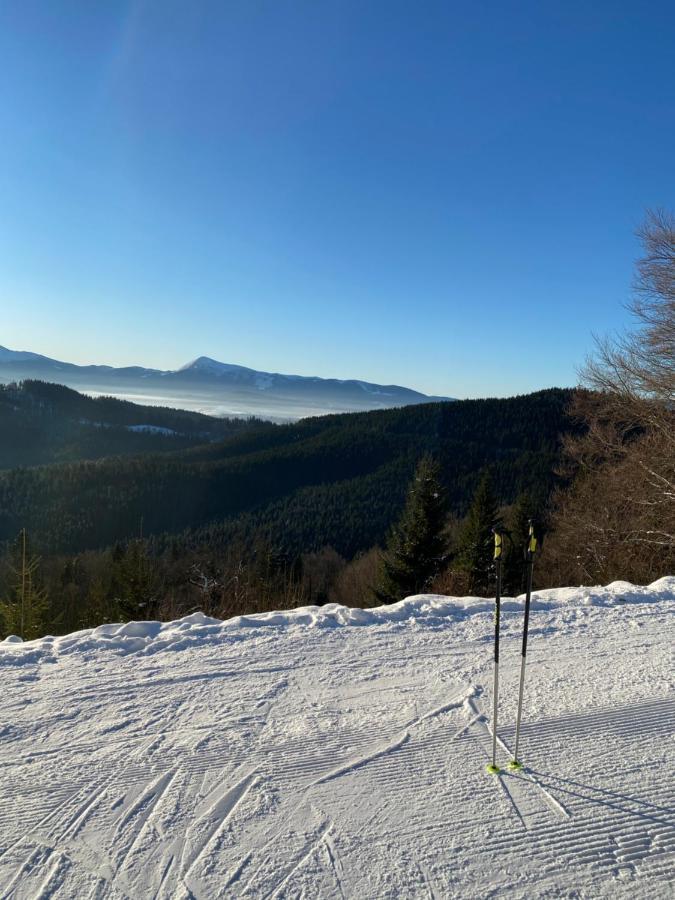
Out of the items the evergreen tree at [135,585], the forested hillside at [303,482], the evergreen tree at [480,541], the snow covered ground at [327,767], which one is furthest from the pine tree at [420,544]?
the forested hillside at [303,482]

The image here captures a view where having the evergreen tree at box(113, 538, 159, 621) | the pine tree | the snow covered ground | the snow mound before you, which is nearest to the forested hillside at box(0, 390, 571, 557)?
the pine tree

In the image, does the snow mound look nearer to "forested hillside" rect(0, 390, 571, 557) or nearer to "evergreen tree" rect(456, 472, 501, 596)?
"evergreen tree" rect(456, 472, 501, 596)

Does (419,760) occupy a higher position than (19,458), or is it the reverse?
(419,760)

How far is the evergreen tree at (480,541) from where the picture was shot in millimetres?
19891

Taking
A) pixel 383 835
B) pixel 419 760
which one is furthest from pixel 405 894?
pixel 419 760

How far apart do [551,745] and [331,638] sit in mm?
2375

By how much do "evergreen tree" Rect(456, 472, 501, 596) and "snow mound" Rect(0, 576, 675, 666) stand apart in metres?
12.2

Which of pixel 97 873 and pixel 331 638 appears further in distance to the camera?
pixel 331 638

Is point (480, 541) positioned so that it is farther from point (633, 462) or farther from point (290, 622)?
point (290, 622)

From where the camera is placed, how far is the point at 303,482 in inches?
4397

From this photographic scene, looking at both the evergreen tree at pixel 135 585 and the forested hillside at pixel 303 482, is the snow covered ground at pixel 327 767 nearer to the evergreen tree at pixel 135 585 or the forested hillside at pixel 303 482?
the evergreen tree at pixel 135 585

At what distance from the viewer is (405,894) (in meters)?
2.41

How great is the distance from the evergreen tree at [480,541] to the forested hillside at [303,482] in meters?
47.1

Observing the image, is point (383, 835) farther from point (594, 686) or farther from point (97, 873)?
point (594, 686)
